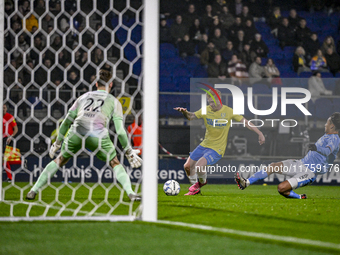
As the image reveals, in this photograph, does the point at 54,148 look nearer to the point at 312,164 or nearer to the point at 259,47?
the point at 312,164

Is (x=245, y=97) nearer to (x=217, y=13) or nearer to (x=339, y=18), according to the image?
(x=217, y=13)

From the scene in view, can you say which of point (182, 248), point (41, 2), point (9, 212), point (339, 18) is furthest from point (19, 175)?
point (339, 18)

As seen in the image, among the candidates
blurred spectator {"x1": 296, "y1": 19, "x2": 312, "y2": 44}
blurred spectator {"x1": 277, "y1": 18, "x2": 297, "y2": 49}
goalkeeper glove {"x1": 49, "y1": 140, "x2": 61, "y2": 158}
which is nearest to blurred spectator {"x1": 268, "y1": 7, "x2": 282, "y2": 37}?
blurred spectator {"x1": 277, "y1": 18, "x2": 297, "y2": 49}

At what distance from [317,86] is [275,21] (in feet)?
10.6

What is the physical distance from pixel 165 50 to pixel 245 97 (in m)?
3.55

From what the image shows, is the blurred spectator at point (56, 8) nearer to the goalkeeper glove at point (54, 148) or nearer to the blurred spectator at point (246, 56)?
the blurred spectator at point (246, 56)

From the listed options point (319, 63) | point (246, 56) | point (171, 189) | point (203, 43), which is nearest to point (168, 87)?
point (203, 43)

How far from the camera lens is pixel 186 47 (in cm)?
1264

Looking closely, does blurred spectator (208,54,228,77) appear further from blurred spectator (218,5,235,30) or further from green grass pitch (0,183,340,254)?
green grass pitch (0,183,340,254)

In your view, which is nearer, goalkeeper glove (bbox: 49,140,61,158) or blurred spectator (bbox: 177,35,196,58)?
goalkeeper glove (bbox: 49,140,61,158)

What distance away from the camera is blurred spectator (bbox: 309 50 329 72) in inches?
493

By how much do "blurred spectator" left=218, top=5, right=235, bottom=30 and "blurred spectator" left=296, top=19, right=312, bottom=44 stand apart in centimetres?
203

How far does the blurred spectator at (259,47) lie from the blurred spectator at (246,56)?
0.73ft

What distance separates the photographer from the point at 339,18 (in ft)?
47.2
